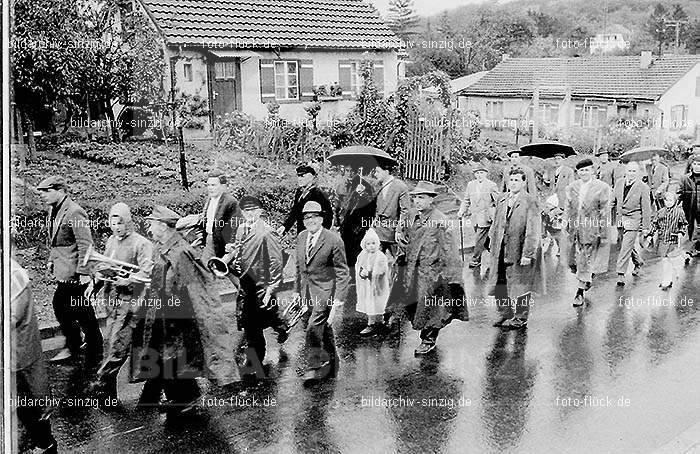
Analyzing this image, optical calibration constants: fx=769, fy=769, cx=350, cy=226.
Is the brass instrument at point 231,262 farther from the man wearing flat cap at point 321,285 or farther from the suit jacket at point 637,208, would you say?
the suit jacket at point 637,208

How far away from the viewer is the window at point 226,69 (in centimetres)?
951

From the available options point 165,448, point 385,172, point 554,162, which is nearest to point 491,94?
point 554,162

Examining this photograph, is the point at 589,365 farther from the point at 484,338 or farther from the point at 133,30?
the point at 133,30


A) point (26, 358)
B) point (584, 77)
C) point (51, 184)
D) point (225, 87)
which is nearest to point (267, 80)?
point (225, 87)

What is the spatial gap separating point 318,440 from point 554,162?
6106 millimetres

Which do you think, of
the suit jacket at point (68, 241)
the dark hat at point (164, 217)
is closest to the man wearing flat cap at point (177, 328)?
the dark hat at point (164, 217)

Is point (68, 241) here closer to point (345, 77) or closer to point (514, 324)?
point (514, 324)

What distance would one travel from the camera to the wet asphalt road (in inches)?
214

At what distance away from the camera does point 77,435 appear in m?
5.40

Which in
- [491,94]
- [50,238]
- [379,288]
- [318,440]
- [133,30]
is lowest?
[318,440]

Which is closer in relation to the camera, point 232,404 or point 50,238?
point 232,404

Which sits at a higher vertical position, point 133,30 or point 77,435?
point 133,30

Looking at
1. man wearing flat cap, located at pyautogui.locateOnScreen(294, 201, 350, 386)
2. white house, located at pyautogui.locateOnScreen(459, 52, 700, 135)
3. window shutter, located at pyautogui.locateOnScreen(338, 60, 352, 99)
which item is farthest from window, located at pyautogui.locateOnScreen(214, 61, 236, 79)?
man wearing flat cap, located at pyautogui.locateOnScreen(294, 201, 350, 386)

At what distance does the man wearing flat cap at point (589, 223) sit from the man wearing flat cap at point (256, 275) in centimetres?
377
